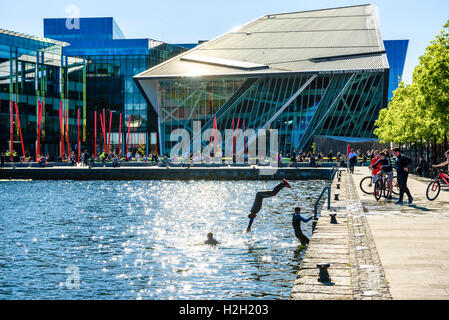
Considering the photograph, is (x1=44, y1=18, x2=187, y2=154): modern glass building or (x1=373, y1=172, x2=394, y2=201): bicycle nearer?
(x1=373, y1=172, x2=394, y2=201): bicycle

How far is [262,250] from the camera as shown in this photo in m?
17.0

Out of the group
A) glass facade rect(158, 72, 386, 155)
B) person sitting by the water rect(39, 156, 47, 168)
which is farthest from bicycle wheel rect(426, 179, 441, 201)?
glass facade rect(158, 72, 386, 155)

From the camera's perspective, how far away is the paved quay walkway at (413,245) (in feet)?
28.2

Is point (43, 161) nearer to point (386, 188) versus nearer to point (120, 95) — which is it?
point (386, 188)

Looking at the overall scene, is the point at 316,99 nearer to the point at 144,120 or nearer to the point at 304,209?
the point at 144,120

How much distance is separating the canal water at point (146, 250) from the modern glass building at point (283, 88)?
44610mm

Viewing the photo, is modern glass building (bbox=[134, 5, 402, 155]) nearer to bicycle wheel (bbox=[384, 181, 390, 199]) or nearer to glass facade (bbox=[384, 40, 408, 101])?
bicycle wheel (bbox=[384, 181, 390, 199])

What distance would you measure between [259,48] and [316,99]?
1576 cm

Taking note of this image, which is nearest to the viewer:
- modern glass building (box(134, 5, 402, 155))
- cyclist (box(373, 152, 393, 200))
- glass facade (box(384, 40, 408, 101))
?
cyclist (box(373, 152, 393, 200))

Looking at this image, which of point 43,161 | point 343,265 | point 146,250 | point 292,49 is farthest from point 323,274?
point 292,49

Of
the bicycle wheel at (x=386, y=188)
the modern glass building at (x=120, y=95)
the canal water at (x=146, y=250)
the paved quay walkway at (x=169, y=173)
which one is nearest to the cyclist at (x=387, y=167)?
the bicycle wheel at (x=386, y=188)

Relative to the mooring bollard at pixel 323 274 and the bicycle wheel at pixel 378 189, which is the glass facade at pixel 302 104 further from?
the mooring bollard at pixel 323 274

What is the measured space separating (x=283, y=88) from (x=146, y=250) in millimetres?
61777

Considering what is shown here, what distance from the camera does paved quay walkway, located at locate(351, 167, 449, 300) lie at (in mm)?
8609
